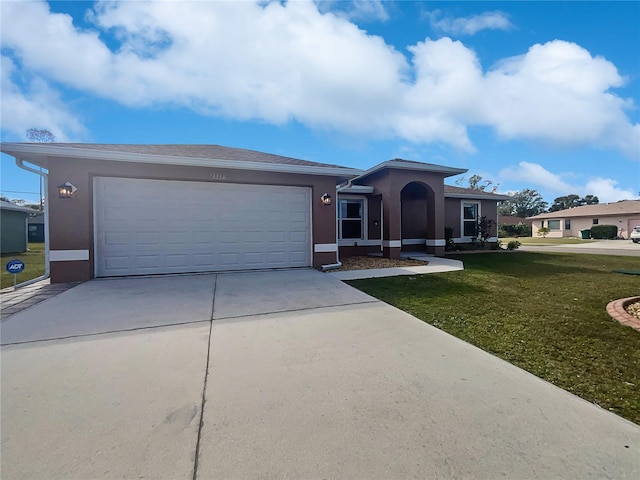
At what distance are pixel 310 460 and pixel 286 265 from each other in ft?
23.4

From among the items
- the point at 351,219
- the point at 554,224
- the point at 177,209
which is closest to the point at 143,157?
the point at 177,209

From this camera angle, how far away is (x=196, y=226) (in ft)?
25.7

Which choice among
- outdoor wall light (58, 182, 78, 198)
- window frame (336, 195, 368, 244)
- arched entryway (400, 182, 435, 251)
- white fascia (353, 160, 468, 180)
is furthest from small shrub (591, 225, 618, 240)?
outdoor wall light (58, 182, 78, 198)

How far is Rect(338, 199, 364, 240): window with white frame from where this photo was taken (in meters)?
12.0

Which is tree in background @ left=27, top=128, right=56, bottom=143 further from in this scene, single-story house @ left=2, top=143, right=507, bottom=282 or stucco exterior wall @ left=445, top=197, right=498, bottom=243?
stucco exterior wall @ left=445, top=197, right=498, bottom=243

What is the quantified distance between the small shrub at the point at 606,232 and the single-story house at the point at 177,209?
3440cm

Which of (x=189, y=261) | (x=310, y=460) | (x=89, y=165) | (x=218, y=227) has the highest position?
(x=89, y=165)

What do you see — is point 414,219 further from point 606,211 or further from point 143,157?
point 606,211

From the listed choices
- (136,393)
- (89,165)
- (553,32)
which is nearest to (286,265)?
(89,165)

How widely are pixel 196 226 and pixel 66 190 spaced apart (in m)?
2.89

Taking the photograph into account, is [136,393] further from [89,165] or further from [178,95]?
[178,95]

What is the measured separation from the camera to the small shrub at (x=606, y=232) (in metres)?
29.2

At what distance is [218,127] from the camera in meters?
13.4

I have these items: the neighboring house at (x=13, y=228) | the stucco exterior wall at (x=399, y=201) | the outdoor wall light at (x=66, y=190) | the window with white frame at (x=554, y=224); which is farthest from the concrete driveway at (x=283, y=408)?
the window with white frame at (x=554, y=224)
